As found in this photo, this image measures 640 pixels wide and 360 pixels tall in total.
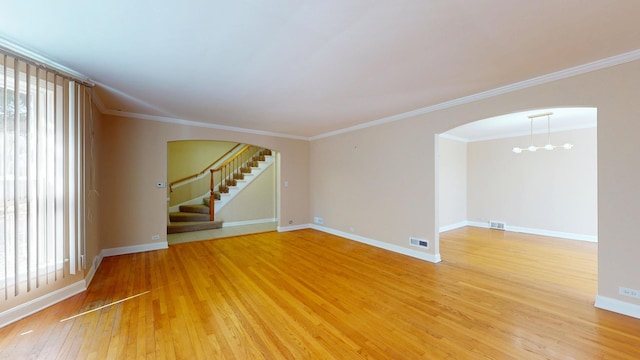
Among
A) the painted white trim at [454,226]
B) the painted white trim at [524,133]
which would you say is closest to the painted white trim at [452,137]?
the painted white trim at [524,133]

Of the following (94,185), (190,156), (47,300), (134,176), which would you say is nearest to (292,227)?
(134,176)

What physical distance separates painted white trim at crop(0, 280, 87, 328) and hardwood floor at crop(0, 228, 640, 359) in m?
0.09

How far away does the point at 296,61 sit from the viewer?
2480 mm

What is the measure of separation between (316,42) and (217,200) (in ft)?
20.1

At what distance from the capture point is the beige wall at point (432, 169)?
2.43 metres

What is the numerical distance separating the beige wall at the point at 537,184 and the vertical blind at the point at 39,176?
8629 millimetres

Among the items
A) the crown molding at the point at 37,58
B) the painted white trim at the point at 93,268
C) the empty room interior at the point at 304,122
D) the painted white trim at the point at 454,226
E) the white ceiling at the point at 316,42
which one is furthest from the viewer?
the painted white trim at the point at 454,226

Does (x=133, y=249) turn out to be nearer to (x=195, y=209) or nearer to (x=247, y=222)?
(x=195, y=209)

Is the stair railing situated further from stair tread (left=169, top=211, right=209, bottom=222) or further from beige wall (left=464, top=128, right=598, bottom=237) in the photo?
beige wall (left=464, top=128, right=598, bottom=237)

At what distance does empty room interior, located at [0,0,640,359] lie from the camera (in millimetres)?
1908

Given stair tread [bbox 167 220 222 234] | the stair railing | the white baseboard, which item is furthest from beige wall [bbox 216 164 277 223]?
the white baseboard

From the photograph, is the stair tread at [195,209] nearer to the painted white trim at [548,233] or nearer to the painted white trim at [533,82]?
the painted white trim at [533,82]

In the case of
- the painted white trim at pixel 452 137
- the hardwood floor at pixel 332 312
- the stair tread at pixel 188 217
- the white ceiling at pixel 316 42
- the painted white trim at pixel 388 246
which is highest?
the white ceiling at pixel 316 42

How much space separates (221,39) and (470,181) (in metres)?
7.57
